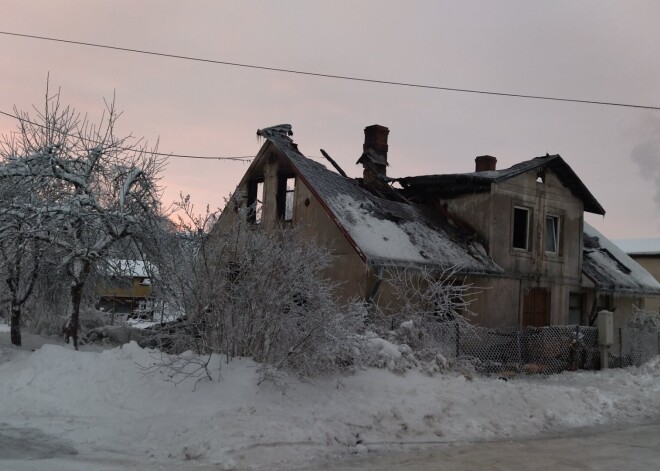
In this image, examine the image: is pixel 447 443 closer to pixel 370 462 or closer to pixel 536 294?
pixel 370 462

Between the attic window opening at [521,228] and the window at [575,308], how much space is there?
343 cm

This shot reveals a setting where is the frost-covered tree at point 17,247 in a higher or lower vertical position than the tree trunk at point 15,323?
higher

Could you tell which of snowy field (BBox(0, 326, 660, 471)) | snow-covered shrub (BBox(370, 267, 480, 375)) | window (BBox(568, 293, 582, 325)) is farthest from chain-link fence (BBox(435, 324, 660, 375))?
window (BBox(568, 293, 582, 325))

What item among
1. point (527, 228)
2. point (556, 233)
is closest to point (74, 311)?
point (527, 228)

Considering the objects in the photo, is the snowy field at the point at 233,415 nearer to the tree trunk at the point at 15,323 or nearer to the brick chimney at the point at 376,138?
the tree trunk at the point at 15,323

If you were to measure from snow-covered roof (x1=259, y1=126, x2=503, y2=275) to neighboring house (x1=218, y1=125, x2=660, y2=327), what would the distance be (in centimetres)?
4

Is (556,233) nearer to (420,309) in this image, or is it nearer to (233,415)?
(420,309)

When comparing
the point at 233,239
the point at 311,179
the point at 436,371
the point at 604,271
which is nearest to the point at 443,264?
the point at 311,179

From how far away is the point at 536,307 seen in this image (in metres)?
19.6

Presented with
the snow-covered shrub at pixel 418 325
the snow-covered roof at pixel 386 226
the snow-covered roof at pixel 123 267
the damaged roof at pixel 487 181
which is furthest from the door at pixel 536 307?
the snow-covered roof at pixel 123 267

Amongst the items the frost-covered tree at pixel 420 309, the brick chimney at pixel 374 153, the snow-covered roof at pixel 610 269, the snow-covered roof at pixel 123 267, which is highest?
the brick chimney at pixel 374 153

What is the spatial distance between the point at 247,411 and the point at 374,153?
13875 mm

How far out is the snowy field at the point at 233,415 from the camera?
7152 millimetres

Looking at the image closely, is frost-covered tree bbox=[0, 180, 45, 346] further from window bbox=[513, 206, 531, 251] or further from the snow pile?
window bbox=[513, 206, 531, 251]
